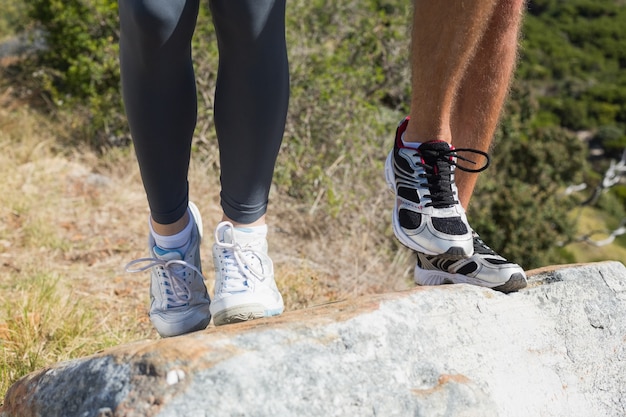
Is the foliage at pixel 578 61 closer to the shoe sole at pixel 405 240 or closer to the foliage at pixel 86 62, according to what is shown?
the foliage at pixel 86 62

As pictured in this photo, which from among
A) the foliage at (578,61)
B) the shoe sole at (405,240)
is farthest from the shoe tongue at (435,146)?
the foliage at (578,61)

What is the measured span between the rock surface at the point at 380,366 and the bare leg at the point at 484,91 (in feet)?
1.47

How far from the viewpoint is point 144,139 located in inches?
63.3

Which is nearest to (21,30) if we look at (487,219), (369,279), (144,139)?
(369,279)

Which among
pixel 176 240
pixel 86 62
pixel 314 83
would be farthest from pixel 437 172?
pixel 86 62

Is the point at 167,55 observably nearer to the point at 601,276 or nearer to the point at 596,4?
the point at 601,276

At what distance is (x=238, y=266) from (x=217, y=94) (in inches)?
16.2

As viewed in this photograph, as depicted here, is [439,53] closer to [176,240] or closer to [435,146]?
[435,146]

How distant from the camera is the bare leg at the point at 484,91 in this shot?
1.91 meters

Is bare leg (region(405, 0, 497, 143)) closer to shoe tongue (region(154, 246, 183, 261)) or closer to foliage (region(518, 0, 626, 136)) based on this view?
shoe tongue (region(154, 246, 183, 261))

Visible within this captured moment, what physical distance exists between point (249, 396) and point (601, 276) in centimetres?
110

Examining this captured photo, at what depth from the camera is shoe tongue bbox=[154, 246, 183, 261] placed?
1.76 metres

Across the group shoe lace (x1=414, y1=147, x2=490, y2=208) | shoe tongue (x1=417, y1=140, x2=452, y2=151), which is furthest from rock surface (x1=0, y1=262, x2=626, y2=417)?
shoe tongue (x1=417, y1=140, x2=452, y2=151)

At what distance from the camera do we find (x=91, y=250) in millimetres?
3268
